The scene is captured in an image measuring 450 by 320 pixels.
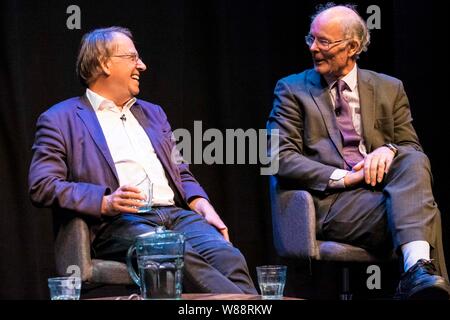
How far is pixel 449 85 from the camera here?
3.90 metres

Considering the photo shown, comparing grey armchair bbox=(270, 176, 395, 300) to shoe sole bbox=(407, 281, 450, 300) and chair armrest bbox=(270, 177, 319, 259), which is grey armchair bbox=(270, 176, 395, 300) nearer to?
chair armrest bbox=(270, 177, 319, 259)

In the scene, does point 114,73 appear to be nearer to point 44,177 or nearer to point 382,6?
point 44,177

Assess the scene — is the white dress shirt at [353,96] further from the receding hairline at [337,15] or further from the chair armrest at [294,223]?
the chair armrest at [294,223]

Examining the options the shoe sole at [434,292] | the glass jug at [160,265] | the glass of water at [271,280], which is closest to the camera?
the glass jug at [160,265]

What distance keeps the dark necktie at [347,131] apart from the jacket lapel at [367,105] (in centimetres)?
4

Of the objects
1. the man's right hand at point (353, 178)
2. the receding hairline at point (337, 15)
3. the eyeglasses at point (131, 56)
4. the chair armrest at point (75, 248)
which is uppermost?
the receding hairline at point (337, 15)

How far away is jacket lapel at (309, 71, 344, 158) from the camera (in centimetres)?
336

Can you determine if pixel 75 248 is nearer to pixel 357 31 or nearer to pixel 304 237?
pixel 304 237

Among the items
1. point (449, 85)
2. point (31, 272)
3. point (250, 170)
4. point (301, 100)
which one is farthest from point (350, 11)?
point (31, 272)

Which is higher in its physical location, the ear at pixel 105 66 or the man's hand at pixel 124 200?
the ear at pixel 105 66

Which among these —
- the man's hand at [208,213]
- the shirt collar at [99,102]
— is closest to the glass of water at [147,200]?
the man's hand at [208,213]

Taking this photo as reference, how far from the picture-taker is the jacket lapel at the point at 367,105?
3363 millimetres

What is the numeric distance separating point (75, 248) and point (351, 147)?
1.19m

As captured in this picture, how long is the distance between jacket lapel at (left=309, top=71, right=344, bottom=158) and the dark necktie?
3cm
